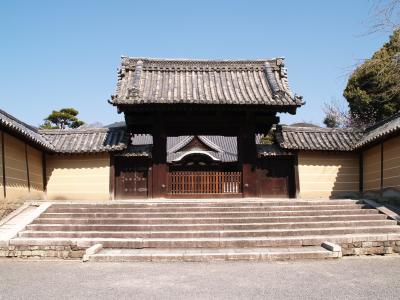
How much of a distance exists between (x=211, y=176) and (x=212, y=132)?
202cm

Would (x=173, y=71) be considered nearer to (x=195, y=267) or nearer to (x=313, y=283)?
(x=195, y=267)

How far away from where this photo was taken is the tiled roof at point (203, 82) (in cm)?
1558

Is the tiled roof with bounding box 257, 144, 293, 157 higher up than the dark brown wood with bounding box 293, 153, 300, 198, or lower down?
higher up

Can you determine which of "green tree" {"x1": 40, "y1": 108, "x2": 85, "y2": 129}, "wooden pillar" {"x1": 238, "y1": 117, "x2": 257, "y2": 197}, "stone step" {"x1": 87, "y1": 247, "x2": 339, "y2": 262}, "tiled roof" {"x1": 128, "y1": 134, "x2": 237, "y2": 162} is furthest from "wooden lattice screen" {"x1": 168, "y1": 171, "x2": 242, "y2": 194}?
"green tree" {"x1": 40, "y1": 108, "x2": 85, "y2": 129}

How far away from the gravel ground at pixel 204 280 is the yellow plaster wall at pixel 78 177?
698 centimetres

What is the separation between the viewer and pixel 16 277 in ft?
25.5

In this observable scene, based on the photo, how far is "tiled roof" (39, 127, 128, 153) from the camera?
53.0 ft

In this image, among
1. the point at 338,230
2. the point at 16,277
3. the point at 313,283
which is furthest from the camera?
the point at 338,230

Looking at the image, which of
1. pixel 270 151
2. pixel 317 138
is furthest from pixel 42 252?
pixel 317 138

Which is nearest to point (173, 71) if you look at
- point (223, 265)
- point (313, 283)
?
point (223, 265)

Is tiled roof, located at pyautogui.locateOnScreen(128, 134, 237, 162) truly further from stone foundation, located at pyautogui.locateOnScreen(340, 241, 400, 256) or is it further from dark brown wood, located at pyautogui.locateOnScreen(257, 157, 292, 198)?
stone foundation, located at pyautogui.locateOnScreen(340, 241, 400, 256)

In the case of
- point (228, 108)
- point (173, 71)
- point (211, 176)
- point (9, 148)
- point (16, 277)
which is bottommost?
point (16, 277)

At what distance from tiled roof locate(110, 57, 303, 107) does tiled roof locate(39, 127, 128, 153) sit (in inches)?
71.2

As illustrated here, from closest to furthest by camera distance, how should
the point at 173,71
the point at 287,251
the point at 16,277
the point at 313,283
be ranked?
the point at 313,283
the point at 16,277
the point at 287,251
the point at 173,71
